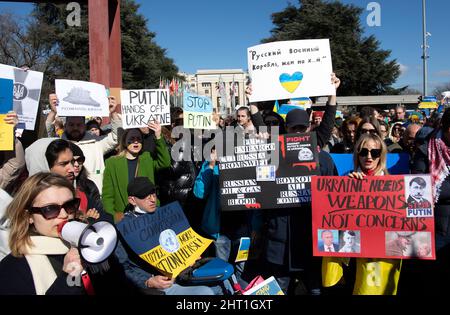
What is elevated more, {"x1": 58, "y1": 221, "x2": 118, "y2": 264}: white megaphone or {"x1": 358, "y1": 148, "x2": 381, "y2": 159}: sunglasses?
{"x1": 358, "y1": 148, "x2": 381, "y2": 159}: sunglasses

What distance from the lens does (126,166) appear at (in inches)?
180

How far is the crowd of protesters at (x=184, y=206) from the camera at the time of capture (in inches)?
91.7

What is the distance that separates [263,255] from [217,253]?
0.85m

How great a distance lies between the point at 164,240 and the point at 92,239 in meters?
1.42

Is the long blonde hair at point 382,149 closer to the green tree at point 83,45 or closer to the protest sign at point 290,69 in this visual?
the protest sign at point 290,69

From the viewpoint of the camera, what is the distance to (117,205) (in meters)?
4.54

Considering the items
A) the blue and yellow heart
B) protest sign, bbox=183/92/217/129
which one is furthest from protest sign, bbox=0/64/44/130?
the blue and yellow heart

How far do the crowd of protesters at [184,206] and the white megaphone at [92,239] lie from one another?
0.77 ft

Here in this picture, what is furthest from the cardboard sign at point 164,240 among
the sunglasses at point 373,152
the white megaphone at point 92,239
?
the sunglasses at point 373,152

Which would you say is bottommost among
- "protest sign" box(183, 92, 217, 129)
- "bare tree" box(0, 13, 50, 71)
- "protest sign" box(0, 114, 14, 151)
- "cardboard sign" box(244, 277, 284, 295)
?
"cardboard sign" box(244, 277, 284, 295)

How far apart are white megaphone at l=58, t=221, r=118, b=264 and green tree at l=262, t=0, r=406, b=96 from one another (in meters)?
46.2

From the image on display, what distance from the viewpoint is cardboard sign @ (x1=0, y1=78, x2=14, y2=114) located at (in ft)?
13.0

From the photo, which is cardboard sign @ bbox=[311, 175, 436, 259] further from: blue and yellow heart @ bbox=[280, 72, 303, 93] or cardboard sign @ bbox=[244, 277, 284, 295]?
blue and yellow heart @ bbox=[280, 72, 303, 93]

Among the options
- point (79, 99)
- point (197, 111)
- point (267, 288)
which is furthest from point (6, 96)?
point (267, 288)
